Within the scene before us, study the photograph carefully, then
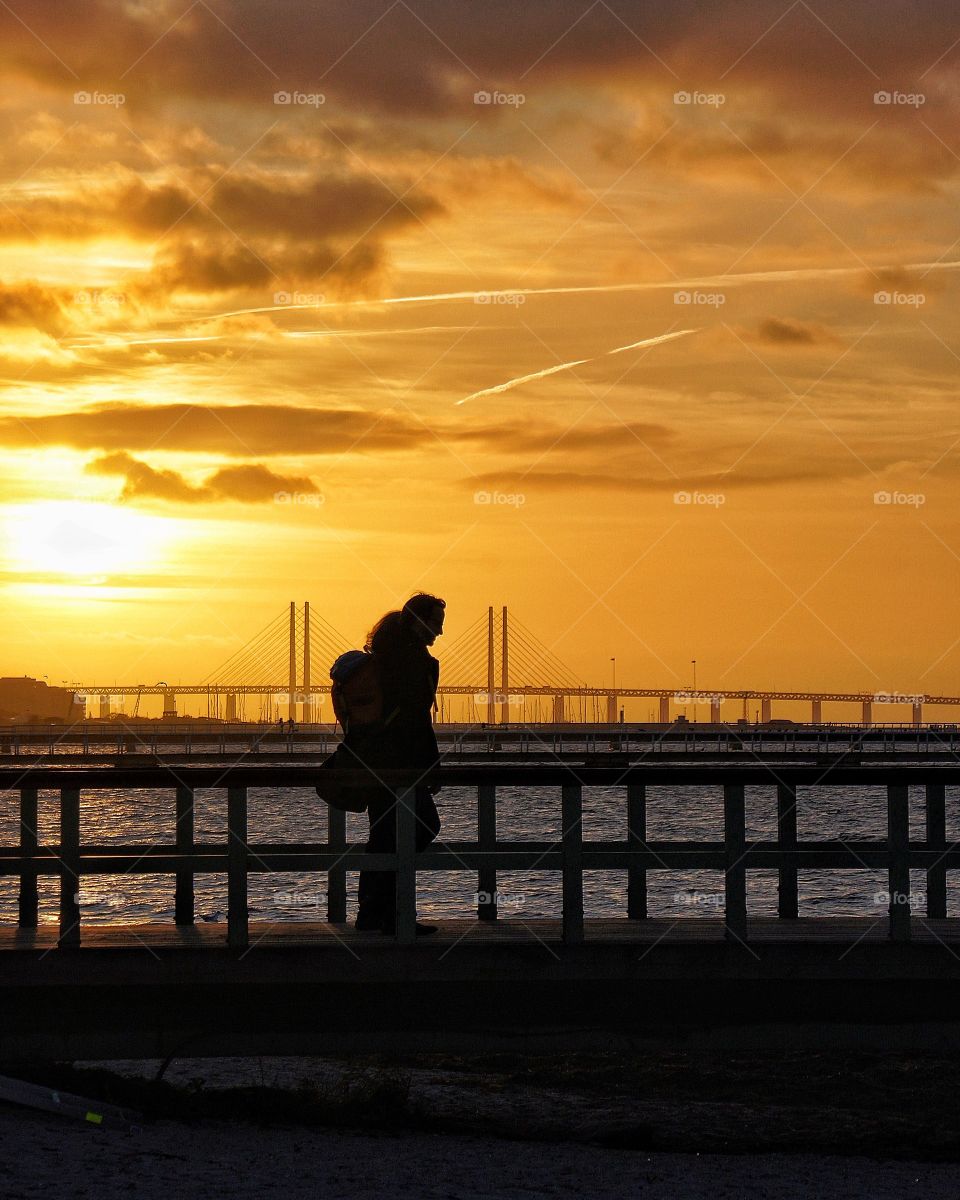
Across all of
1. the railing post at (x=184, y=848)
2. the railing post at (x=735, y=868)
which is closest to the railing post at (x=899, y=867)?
the railing post at (x=735, y=868)

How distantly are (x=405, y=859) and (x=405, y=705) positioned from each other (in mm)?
898

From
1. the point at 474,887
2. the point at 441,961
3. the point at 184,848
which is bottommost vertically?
the point at 474,887

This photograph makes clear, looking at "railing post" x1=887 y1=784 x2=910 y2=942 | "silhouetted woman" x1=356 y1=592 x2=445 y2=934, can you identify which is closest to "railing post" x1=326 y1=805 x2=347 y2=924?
"silhouetted woman" x1=356 y1=592 x2=445 y2=934

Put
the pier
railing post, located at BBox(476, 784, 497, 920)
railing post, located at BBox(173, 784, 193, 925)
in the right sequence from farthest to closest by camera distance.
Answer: railing post, located at BBox(476, 784, 497, 920), railing post, located at BBox(173, 784, 193, 925), the pier

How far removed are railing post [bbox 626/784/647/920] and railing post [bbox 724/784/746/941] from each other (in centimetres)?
59

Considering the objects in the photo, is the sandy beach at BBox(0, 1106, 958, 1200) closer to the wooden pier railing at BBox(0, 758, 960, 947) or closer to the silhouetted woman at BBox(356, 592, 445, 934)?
the wooden pier railing at BBox(0, 758, 960, 947)

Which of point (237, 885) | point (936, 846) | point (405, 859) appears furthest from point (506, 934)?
point (936, 846)

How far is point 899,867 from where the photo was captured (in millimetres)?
9289

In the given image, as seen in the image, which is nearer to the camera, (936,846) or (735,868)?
(735,868)

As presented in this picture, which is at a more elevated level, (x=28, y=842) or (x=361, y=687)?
(x=361, y=687)

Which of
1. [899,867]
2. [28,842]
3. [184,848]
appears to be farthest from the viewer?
[28,842]

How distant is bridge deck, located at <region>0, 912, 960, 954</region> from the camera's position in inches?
362

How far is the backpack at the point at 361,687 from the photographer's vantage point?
933 centimetres

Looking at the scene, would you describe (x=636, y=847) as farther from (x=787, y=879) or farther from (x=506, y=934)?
(x=506, y=934)
